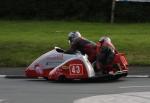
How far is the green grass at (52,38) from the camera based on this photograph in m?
27.5

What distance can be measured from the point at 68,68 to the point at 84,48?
1018 millimetres

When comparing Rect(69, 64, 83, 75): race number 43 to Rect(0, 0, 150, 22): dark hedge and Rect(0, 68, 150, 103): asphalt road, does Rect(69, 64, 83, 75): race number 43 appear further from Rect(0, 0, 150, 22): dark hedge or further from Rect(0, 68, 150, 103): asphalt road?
Rect(0, 0, 150, 22): dark hedge

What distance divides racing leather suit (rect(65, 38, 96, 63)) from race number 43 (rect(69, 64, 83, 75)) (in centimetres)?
58

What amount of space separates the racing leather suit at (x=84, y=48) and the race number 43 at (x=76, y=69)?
0.58 m

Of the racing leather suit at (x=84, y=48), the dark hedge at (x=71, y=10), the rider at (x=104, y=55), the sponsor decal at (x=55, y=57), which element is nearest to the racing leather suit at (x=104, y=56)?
the rider at (x=104, y=55)

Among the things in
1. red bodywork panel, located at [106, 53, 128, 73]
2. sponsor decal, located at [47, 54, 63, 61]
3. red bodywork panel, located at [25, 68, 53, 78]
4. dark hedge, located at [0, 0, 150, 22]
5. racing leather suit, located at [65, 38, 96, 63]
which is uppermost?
dark hedge, located at [0, 0, 150, 22]

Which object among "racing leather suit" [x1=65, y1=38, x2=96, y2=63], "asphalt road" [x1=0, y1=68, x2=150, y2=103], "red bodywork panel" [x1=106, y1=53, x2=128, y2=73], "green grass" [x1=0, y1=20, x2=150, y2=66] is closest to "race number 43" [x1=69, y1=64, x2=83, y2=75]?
"asphalt road" [x1=0, y1=68, x2=150, y2=103]

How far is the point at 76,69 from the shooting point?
21.7 m

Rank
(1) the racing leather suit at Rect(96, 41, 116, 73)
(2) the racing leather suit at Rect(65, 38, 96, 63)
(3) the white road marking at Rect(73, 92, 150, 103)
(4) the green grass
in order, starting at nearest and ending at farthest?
(3) the white road marking at Rect(73, 92, 150, 103) → (1) the racing leather suit at Rect(96, 41, 116, 73) → (2) the racing leather suit at Rect(65, 38, 96, 63) → (4) the green grass

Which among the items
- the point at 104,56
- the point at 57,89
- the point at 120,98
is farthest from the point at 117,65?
the point at 120,98

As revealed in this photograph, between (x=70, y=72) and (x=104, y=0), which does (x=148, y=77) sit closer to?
(x=70, y=72)

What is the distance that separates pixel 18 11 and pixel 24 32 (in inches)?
418

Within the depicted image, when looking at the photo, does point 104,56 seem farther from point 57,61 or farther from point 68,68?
point 57,61

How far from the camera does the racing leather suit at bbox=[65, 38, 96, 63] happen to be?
22.1 meters
